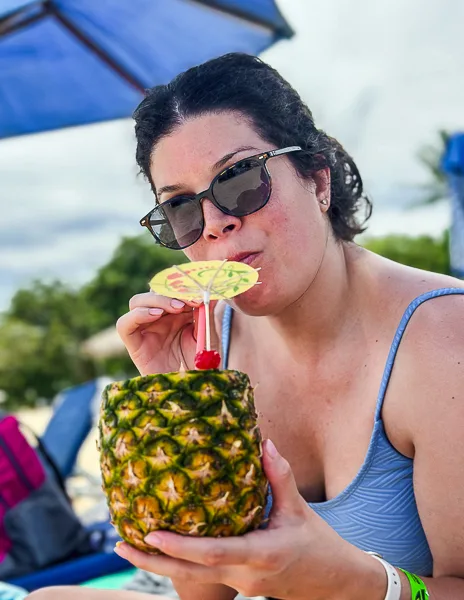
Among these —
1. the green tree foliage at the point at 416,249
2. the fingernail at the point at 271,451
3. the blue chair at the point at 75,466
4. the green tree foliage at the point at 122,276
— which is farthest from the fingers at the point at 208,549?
the green tree foliage at the point at 122,276

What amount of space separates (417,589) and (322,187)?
1.25 metres

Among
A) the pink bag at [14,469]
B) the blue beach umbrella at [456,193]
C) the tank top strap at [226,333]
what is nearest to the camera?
the tank top strap at [226,333]

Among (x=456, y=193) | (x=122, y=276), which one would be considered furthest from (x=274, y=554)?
(x=122, y=276)

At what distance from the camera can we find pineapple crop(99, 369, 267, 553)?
47.5 inches

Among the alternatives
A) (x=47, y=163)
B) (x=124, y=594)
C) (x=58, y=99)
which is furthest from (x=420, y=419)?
(x=47, y=163)

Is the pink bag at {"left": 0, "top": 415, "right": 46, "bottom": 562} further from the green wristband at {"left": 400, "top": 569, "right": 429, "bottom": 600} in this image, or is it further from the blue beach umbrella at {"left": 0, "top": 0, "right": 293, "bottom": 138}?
the green wristband at {"left": 400, "top": 569, "right": 429, "bottom": 600}

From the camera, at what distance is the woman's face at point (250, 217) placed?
Answer: 182cm

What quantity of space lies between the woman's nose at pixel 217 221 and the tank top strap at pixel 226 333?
747 millimetres

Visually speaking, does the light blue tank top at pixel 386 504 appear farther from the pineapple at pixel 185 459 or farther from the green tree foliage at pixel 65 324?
the green tree foliage at pixel 65 324

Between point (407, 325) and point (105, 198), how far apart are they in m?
67.9

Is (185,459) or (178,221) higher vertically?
(178,221)

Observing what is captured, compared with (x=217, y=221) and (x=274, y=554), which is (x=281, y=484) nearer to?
(x=274, y=554)

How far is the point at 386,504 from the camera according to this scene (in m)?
1.91

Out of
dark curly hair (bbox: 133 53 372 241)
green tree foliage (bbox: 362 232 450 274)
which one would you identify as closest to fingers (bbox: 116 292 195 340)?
dark curly hair (bbox: 133 53 372 241)
